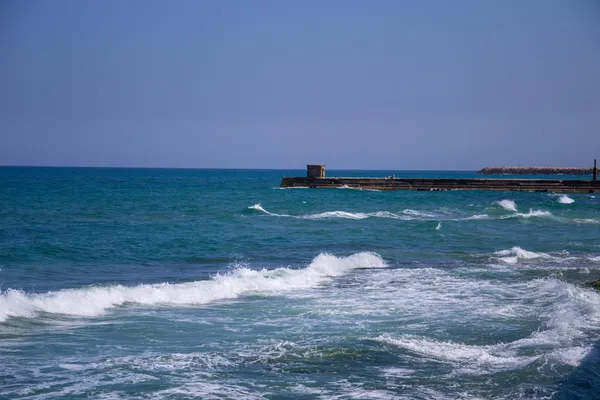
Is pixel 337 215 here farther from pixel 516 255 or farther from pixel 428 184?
pixel 428 184

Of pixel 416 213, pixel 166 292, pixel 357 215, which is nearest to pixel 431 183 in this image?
pixel 416 213

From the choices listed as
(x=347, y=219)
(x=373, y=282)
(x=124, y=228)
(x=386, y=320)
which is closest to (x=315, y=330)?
(x=386, y=320)

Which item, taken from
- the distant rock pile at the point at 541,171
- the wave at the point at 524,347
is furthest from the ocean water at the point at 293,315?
the distant rock pile at the point at 541,171

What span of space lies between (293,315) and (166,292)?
9.92 feet

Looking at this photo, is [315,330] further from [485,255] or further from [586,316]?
[485,255]

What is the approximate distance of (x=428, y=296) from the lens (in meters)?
14.2

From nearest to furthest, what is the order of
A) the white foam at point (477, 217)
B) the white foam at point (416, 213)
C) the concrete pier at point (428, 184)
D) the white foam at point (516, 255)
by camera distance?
the white foam at point (516, 255)
the white foam at point (477, 217)
the white foam at point (416, 213)
the concrete pier at point (428, 184)

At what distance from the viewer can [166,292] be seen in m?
13.9

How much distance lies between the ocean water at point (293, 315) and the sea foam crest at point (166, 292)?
0.15 feet

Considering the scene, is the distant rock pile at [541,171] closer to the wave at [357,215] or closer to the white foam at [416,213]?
the white foam at [416,213]

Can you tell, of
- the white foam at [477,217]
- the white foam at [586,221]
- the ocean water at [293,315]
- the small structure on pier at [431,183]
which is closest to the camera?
the ocean water at [293,315]

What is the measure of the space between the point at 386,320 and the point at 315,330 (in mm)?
1449

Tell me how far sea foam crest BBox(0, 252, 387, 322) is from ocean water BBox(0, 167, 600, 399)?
0.15 ft

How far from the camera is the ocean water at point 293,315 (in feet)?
26.9
